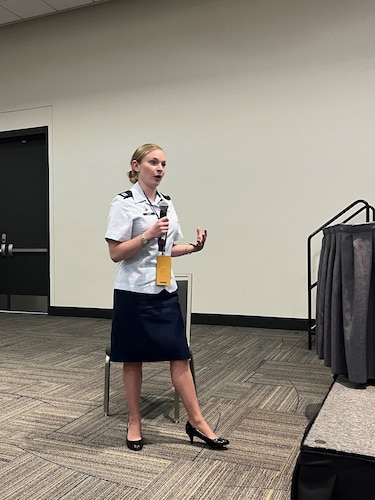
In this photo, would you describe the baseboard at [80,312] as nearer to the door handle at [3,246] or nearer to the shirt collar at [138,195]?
the door handle at [3,246]

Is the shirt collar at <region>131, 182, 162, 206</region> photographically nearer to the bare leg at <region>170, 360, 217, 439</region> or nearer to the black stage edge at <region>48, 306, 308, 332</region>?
the bare leg at <region>170, 360, 217, 439</region>

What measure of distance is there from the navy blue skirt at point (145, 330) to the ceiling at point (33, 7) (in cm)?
492

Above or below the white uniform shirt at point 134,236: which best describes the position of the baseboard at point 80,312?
below

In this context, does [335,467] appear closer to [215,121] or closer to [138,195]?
[138,195]

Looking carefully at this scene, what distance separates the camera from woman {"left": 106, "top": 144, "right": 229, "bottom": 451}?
7.06 feet

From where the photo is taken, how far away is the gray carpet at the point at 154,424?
6.28ft

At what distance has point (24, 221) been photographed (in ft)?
21.9

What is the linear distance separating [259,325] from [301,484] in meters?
3.75

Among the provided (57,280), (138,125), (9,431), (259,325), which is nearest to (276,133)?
(138,125)

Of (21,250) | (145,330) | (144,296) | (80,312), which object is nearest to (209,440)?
(145,330)

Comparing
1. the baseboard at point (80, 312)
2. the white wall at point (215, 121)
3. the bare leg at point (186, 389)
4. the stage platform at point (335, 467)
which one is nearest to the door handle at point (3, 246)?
the white wall at point (215, 121)

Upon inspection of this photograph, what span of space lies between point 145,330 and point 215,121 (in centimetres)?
386

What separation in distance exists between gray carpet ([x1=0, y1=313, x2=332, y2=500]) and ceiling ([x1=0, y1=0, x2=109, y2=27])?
13.1 ft

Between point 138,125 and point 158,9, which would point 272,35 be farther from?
point 138,125
